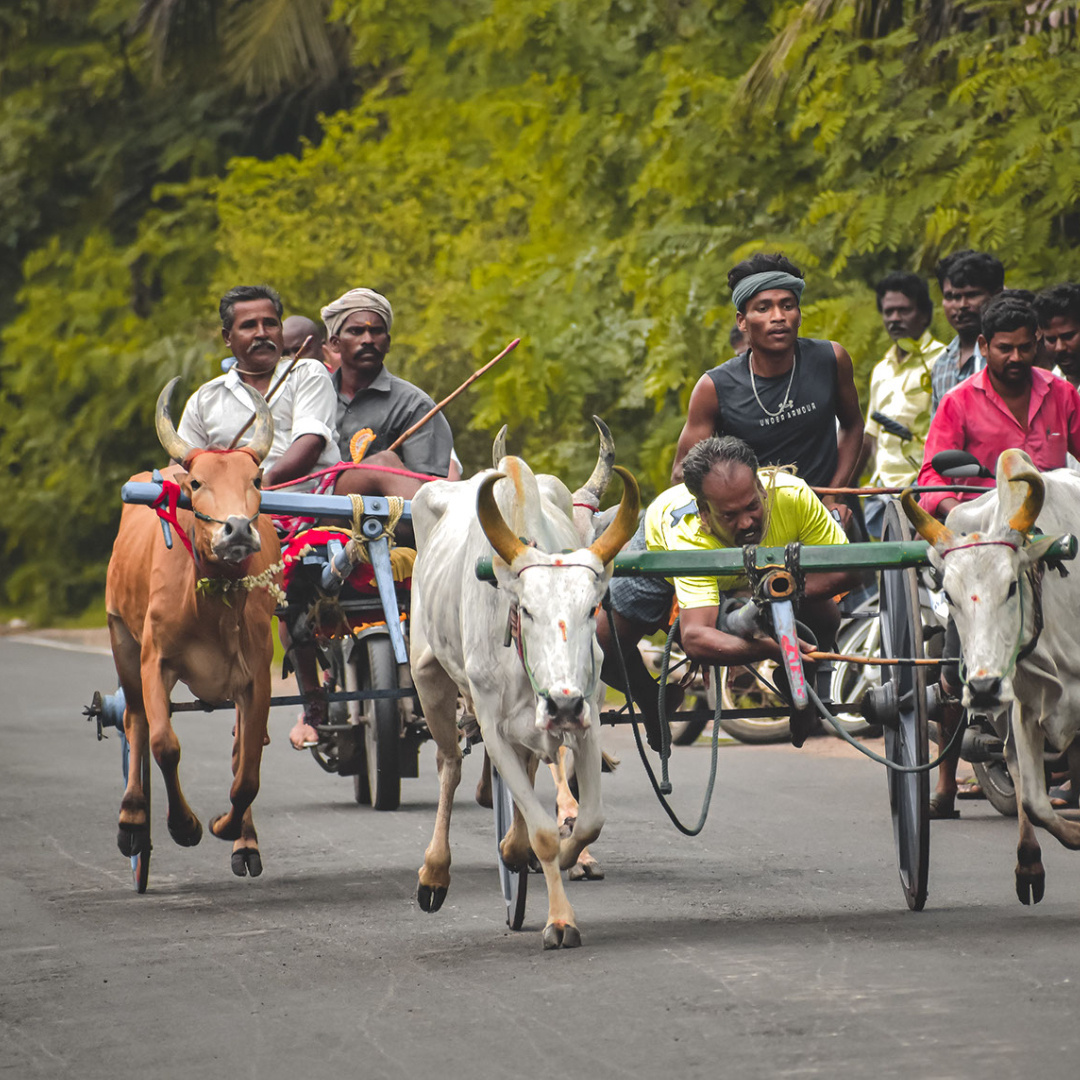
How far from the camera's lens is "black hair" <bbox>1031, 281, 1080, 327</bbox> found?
9.43 metres

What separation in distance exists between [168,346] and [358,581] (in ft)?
51.9

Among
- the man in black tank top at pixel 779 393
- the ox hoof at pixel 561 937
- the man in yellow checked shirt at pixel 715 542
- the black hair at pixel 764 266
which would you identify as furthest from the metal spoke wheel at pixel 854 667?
the ox hoof at pixel 561 937

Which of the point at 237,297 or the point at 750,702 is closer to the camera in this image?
the point at 237,297

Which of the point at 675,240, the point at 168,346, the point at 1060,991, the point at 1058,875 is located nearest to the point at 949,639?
the point at 1058,875

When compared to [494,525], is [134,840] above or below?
below

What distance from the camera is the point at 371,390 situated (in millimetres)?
10109

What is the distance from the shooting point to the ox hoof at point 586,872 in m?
8.20

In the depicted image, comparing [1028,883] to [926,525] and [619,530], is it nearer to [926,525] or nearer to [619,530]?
[926,525]

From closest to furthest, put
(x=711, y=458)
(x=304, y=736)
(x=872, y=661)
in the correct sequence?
(x=872, y=661) → (x=711, y=458) → (x=304, y=736)

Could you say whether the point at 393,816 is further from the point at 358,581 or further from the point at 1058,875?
the point at 1058,875

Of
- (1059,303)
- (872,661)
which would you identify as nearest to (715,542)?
(872,661)

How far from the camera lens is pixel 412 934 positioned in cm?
711

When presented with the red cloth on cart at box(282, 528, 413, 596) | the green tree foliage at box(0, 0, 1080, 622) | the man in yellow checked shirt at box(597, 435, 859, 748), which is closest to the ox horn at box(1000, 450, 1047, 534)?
the man in yellow checked shirt at box(597, 435, 859, 748)

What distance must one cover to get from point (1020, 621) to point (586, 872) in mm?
2425
